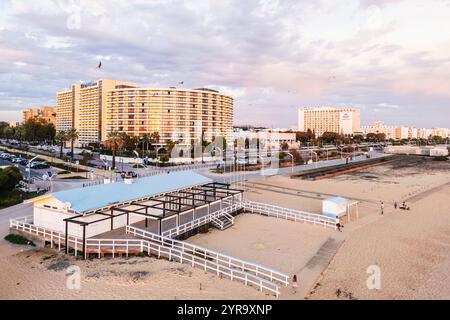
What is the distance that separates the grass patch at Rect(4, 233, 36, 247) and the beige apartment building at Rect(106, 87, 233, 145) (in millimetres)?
110527

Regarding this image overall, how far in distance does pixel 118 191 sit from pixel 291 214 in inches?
641

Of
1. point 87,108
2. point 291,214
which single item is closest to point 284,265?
point 291,214

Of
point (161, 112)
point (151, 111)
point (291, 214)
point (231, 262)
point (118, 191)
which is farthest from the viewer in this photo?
point (151, 111)

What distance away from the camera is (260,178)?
6112 centimetres

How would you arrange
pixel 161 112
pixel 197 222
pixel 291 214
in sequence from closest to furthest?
1. pixel 197 222
2. pixel 291 214
3. pixel 161 112

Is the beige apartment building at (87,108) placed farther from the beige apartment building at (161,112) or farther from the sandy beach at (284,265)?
the sandy beach at (284,265)

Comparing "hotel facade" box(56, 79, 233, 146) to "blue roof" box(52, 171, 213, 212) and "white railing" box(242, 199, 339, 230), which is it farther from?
"white railing" box(242, 199, 339, 230)

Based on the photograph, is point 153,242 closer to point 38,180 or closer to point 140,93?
point 38,180

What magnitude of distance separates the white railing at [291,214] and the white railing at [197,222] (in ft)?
5.46

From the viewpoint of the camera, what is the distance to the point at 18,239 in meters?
24.9

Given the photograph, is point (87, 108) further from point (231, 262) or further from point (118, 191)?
point (231, 262)
